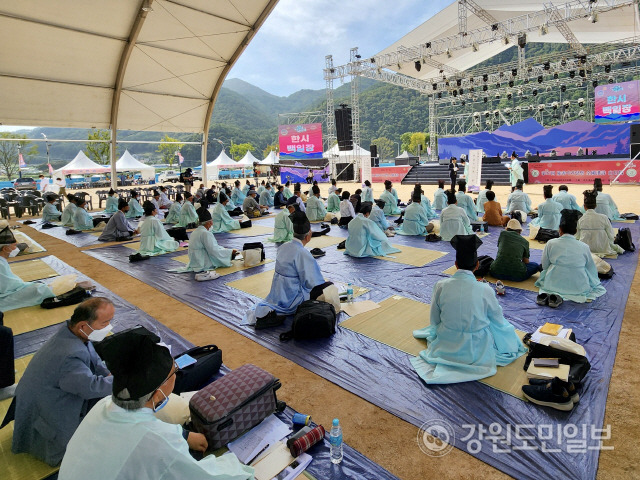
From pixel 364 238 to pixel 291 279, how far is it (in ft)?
10.2

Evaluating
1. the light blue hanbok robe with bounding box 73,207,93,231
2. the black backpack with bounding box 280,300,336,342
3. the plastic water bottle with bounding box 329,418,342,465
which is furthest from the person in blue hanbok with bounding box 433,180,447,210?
the light blue hanbok robe with bounding box 73,207,93,231

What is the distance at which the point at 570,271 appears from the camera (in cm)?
481

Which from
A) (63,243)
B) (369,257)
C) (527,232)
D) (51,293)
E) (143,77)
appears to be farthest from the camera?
(143,77)

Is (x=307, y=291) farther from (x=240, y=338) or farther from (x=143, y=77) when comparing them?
(x=143, y=77)

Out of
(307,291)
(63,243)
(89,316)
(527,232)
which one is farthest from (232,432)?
(63,243)

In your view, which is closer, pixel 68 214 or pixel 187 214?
pixel 187 214

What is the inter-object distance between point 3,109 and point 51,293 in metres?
11.6

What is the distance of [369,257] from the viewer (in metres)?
7.57

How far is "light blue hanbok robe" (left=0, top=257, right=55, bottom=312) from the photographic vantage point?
530 centimetres

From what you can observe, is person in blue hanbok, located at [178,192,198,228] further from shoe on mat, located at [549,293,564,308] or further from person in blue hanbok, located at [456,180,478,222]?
shoe on mat, located at [549,293,564,308]

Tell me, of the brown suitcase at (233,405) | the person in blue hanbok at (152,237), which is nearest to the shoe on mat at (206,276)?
the person in blue hanbok at (152,237)

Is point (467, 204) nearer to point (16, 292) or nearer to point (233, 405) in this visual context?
point (233, 405)

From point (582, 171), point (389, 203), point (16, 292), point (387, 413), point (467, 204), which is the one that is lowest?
point (387, 413)

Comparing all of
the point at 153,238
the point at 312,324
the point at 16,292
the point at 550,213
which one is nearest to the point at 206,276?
the point at 16,292
